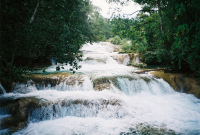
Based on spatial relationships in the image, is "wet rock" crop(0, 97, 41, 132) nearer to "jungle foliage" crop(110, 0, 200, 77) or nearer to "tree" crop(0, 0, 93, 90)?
"tree" crop(0, 0, 93, 90)

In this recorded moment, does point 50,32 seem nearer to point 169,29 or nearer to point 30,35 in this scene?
point 30,35

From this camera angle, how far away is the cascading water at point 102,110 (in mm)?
4926

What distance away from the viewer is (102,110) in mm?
6004

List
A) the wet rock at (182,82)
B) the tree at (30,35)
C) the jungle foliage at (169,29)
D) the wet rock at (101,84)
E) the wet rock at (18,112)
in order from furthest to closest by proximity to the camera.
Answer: the wet rock at (182,82) < the wet rock at (101,84) < the wet rock at (18,112) < the tree at (30,35) < the jungle foliage at (169,29)

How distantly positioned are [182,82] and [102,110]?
701 centimetres

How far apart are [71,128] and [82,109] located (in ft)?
3.67

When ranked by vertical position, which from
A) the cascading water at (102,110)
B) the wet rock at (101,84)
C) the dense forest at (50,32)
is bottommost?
the cascading water at (102,110)

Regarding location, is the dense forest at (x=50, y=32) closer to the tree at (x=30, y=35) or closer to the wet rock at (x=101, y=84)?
the tree at (x=30, y=35)

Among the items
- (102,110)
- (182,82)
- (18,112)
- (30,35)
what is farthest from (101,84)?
(182,82)

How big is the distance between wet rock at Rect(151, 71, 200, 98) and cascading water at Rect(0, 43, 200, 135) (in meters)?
0.58

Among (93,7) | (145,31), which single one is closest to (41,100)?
(145,31)

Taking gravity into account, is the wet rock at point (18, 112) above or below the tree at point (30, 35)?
below

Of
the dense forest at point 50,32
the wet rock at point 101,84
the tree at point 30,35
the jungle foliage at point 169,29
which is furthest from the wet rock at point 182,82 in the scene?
the tree at point 30,35

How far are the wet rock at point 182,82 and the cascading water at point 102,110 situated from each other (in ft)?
1.91
